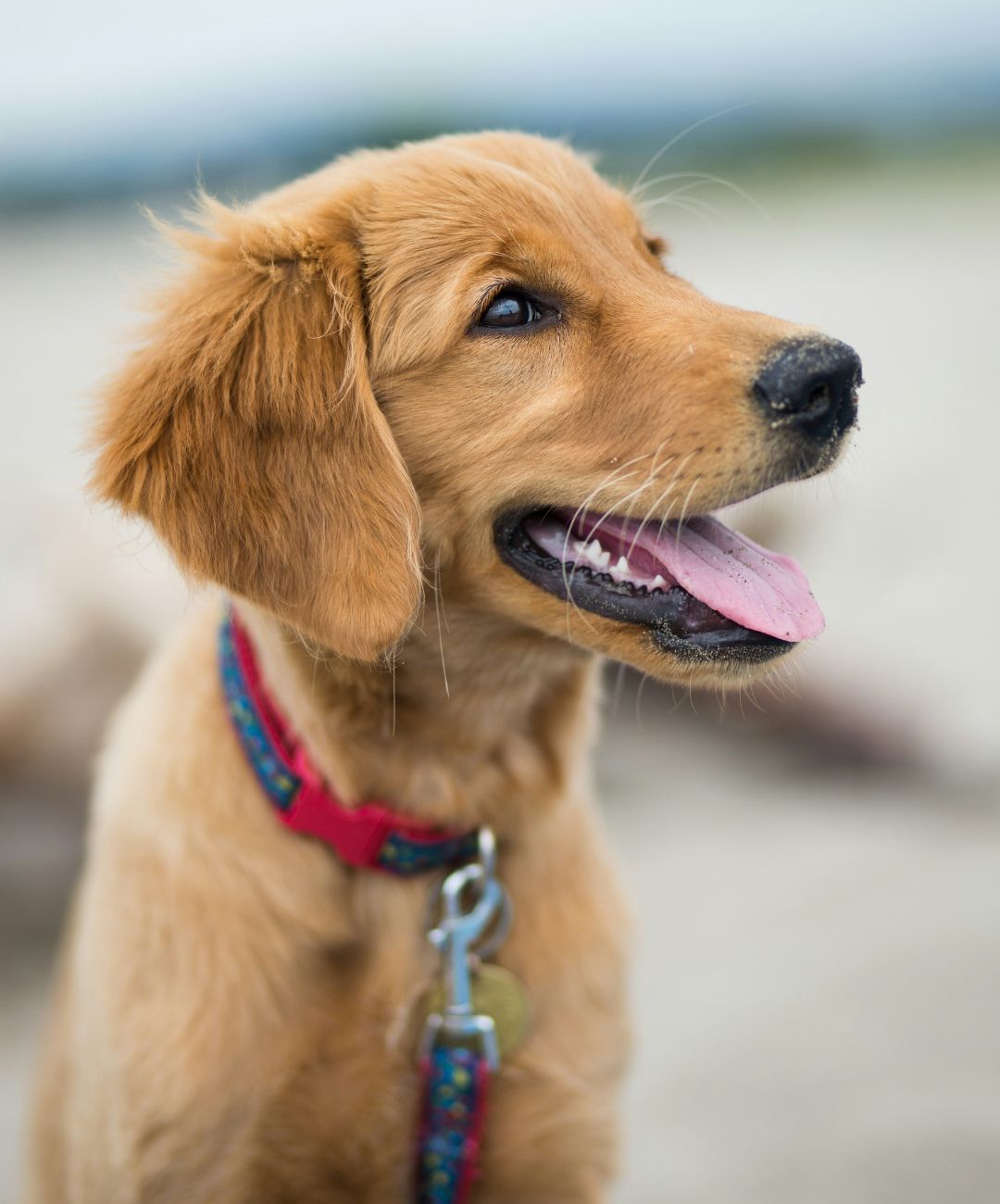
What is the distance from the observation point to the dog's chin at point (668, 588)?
85.4 inches

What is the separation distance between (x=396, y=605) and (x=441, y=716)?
36 centimetres

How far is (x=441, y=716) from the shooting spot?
2.38 meters

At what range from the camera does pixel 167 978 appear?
7.63ft

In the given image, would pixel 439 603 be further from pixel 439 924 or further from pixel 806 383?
pixel 806 383

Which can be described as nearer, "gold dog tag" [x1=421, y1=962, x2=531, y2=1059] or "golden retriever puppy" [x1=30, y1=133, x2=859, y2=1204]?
"golden retriever puppy" [x1=30, y1=133, x2=859, y2=1204]

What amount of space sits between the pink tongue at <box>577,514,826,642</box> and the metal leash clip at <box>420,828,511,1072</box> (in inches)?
25.2

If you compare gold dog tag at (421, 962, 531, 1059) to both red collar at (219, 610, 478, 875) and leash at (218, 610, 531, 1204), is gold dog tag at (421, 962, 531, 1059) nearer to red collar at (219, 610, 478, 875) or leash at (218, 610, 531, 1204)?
leash at (218, 610, 531, 1204)

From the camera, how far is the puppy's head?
6.99 ft

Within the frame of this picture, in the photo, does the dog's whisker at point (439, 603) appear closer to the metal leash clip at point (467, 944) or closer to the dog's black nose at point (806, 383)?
the metal leash clip at point (467, 944)

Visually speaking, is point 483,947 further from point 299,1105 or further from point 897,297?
point 897,297

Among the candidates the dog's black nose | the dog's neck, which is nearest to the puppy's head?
the dog's black nose

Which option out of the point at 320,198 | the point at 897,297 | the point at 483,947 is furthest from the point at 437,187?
the point at 897,297

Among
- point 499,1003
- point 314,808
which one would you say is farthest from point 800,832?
point 314,808

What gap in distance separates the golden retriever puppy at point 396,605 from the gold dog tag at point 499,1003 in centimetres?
2
